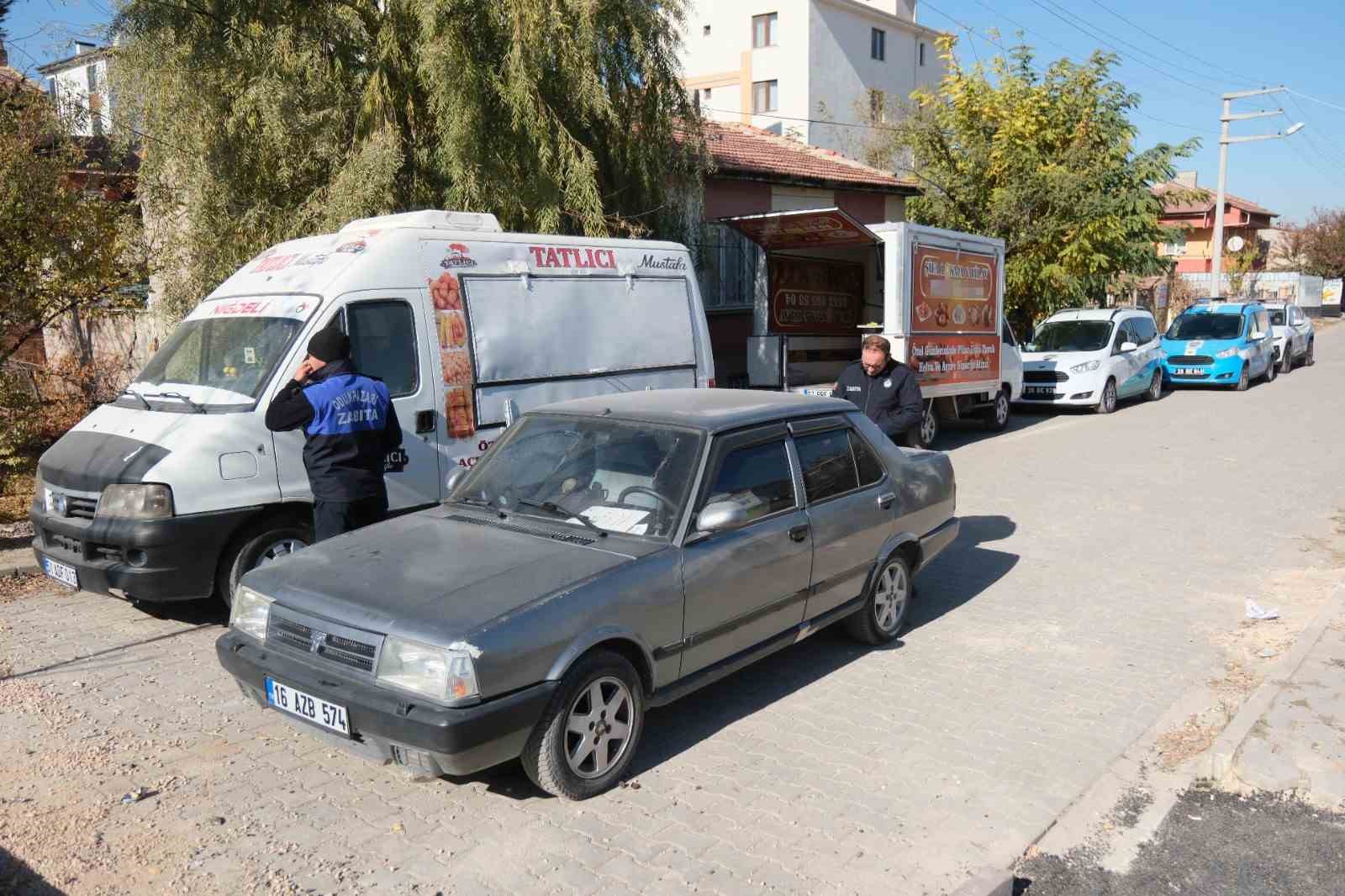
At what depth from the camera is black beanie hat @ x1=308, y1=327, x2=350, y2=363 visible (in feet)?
19.1

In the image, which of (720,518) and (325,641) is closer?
(325,641)

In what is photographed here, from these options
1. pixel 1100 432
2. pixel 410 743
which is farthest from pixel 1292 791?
pixel 1100 432

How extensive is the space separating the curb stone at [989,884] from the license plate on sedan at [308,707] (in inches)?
91.7

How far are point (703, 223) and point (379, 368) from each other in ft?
25.8

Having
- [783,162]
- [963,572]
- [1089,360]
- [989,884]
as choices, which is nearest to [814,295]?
[783,162]

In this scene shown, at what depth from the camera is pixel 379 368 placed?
22.4ft

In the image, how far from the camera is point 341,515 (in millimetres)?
5828

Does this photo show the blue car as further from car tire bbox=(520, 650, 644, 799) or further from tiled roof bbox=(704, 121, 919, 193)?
car tire bbox=(520, 650, 644, 799)

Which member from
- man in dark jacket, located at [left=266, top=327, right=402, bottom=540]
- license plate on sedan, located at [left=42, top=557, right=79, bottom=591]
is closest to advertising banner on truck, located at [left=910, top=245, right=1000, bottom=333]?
man in dark jacket, located at [left=266, top=327, right=402, bottom=540]

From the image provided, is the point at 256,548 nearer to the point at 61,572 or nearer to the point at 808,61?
the point at 61,572

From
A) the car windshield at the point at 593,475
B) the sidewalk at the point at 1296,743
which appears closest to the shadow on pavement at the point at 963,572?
the sidewalk at the point at 1296,743

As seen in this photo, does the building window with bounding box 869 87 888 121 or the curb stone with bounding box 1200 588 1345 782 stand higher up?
the building window with bounding box 869 87 888 121

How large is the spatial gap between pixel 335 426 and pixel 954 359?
1022 cm

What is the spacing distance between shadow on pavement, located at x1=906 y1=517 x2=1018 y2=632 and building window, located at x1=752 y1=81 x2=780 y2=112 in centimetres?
Result: 3926
